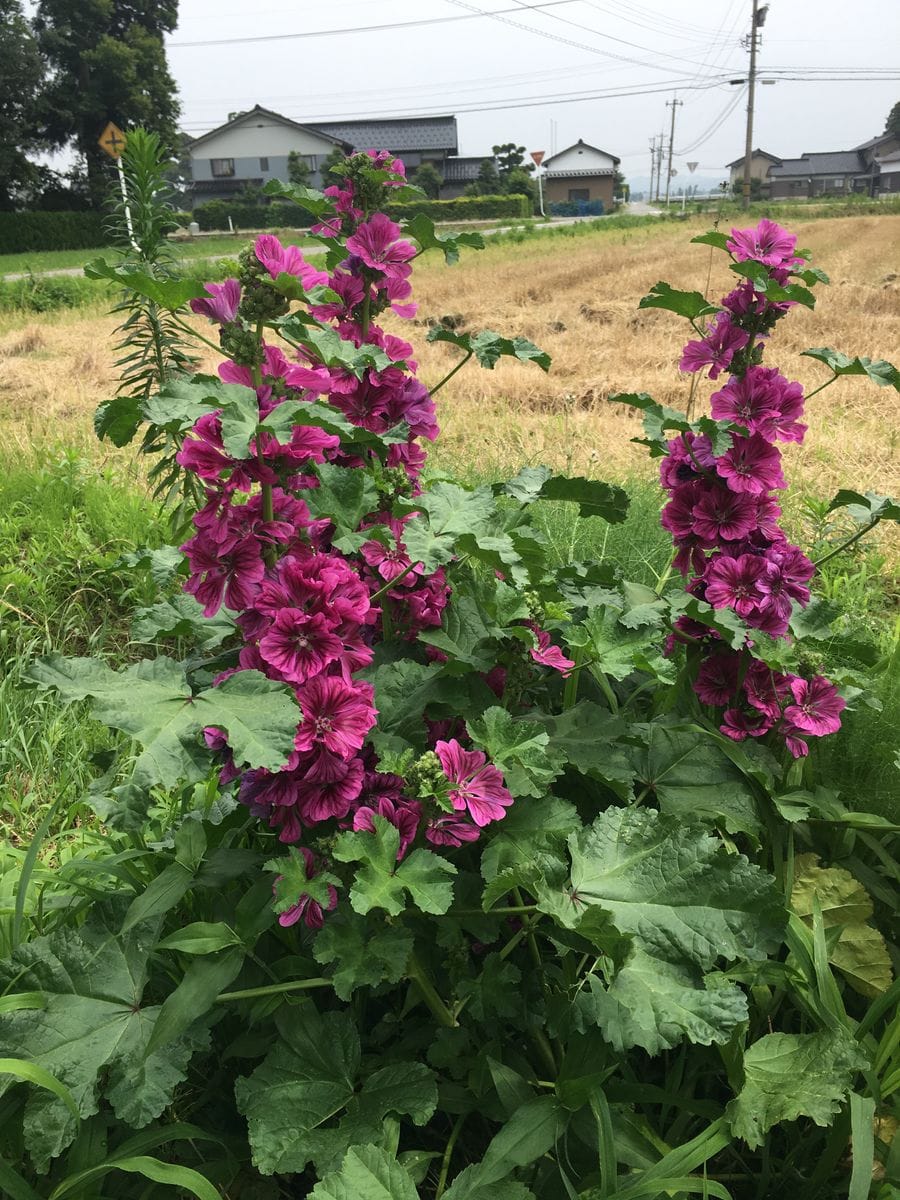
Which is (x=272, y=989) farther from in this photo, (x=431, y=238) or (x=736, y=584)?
(x=431, y=238)

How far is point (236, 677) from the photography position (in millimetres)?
979

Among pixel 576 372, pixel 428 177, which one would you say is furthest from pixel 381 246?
pixel 428 177

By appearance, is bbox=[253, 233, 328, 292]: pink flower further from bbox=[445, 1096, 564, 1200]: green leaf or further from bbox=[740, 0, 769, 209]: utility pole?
bbox=[740, 0, 769, 209]: utility pole

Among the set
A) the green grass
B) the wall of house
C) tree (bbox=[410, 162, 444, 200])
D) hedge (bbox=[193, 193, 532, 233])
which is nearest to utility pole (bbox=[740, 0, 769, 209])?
hedge (bbox=[193, 193, 532, 233])

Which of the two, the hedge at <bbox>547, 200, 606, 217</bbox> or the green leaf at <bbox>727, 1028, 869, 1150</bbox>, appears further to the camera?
the hedge at <bbox>547, 200, 606, 217</bbox>

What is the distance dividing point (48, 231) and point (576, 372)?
32628 mm

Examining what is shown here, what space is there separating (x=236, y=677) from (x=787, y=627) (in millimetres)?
1048

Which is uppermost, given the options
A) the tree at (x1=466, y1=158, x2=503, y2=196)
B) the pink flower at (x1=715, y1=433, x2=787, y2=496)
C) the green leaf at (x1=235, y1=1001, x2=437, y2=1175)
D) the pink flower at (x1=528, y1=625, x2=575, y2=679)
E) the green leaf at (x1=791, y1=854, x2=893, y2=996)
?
the tree at (x1=466, y1=158, x2=503, y2=196)

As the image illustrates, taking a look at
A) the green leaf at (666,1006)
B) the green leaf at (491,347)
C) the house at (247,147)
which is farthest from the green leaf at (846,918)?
the house at (247,147)

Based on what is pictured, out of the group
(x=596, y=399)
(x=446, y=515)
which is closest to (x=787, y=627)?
(x=446, y=515)

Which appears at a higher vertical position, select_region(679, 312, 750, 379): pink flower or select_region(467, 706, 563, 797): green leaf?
select_region(679, 312, 750, 379): pink flower

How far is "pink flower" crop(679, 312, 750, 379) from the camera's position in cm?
160

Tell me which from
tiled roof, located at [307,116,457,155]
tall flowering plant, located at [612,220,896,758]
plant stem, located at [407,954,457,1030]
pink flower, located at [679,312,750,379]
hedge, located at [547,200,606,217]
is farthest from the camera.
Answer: tiled roof, located at [307,116,457,155]

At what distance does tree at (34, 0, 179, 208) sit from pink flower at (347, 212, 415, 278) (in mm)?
42099
